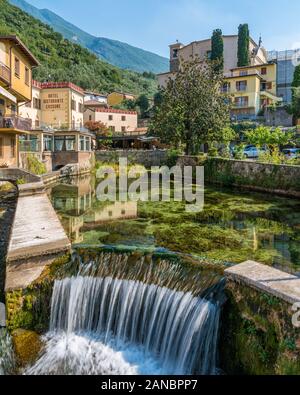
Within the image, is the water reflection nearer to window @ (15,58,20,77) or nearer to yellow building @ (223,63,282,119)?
window @ (15,58,20,77)

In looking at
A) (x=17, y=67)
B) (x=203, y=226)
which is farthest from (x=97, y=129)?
(x=203, y=226)

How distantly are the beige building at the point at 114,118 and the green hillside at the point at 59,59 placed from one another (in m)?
21.4

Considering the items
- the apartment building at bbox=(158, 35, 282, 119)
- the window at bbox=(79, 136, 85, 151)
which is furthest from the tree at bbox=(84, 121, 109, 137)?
the window at bbox=(79, 136, 85, 151)

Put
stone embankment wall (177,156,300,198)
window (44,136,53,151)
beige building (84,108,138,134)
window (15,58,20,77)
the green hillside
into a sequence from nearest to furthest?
stone embankment wall (177,156,300,198), window (15,58,20,77), window (44,136,53,151), beige building (84,108,138,134), the green hillside

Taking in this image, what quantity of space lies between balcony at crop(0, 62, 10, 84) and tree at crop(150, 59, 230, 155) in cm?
1477

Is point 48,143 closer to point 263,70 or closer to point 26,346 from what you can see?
point 26,346

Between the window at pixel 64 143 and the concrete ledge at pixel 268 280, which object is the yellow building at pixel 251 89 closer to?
the window at pixel 64 143

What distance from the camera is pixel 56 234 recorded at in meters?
9.10

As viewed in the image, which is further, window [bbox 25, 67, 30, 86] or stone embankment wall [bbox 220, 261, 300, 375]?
window [bbox 25, 67, 30, 86]

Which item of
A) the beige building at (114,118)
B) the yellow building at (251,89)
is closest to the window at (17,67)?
the beige building at (114,118)

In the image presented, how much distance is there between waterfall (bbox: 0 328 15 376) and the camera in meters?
6.54

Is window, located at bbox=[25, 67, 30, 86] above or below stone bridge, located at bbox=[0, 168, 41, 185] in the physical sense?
above

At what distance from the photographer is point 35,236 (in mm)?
8852

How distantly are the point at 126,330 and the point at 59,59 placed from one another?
94.8 meters
